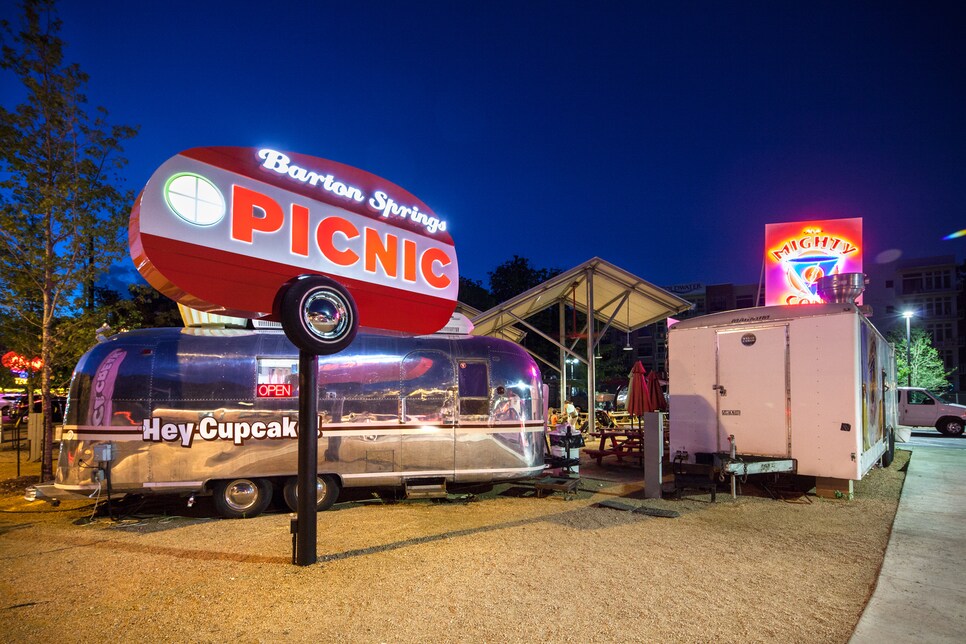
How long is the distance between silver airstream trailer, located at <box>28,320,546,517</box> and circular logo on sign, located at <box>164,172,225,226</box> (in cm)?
282

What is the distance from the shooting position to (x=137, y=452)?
24.0 ft

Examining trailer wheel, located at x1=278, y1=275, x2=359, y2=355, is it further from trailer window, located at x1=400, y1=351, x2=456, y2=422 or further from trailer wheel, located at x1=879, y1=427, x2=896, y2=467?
trailer wheel, located at x1=879, y1=427, x2=896, y2=467

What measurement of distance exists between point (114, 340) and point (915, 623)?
9455 mm

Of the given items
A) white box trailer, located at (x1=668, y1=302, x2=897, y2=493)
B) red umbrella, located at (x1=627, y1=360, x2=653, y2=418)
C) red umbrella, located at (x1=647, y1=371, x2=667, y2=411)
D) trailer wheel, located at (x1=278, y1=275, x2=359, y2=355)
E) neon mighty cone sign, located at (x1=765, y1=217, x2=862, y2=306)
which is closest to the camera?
trailer wheel, located at (x1=278, y1=275, x2=359, y2=355)

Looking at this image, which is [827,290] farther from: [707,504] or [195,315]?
[195,315]

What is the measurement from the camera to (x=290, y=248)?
6141 millimetres

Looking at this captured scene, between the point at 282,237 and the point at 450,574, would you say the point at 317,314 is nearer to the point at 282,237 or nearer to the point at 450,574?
the point at 282,237

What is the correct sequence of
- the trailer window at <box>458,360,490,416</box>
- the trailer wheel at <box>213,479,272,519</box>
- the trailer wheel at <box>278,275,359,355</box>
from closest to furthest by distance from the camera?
the trailer wheel at <box>278,275,359,355</box> < the trailer wheel at <box>213,479,272,519</box> < the trailer window at <box>458,360,490,416</box>

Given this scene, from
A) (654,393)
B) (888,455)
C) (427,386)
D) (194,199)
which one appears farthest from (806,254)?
(194,199)

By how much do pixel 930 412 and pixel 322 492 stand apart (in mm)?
24220

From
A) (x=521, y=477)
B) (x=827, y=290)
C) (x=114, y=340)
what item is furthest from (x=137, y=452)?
(x=827, y=290)

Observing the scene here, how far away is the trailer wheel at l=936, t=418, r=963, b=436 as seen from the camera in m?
20.6

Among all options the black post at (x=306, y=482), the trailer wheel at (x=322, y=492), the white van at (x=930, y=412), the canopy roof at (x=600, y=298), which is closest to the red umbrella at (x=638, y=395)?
the canopy roof at (x=600, y=298)

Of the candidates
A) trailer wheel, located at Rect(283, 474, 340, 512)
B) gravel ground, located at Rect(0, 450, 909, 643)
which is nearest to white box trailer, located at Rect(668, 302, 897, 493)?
gravel ground, located at Rect(0, 450, 909, 643)
